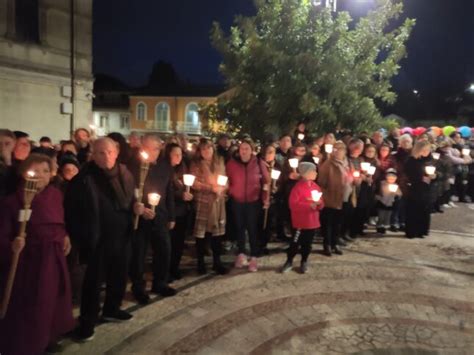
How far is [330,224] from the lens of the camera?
25.1 feet

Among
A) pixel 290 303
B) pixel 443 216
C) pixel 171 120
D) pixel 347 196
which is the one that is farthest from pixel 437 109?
pixel 290 303

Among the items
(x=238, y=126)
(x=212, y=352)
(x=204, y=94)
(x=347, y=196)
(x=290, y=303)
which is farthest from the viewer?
(x=204, y=94)

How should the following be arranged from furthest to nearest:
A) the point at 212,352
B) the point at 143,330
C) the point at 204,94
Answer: the point at 204,94, the point at 143,330, the point at 212,352

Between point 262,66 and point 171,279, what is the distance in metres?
6.73

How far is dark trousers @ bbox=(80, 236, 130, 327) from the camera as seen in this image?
456 cm

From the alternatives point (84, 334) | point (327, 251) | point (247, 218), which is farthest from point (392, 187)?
point (84, 334)

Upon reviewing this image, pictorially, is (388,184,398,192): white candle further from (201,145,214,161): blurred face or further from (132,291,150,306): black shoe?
(132,291,150,306): black shoe

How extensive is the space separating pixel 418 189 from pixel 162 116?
43.0 meters

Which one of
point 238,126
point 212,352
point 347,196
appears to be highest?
point 238,126

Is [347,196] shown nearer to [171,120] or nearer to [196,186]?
[196,186]

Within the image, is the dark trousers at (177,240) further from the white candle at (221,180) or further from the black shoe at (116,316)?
the black shoe at (116,316)

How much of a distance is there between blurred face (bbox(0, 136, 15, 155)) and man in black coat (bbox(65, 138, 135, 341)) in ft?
3.86

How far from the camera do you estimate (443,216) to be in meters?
11.4

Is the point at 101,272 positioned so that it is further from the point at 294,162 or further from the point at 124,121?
the point at 124,121
